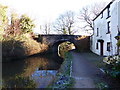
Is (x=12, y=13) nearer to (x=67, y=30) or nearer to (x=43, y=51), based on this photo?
(x=43, y=51)

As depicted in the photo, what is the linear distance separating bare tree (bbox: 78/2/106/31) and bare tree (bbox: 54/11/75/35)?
3301 millimetres

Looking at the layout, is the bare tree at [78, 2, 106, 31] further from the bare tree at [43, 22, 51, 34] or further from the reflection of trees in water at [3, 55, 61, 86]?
the reflection of trees in water at [3, 55, 61, 86]

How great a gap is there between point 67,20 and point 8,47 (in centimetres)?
2648

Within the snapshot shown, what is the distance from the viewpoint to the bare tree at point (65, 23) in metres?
40.3

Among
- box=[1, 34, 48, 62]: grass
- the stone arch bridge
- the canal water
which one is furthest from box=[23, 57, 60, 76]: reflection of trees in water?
the stone arch bridge

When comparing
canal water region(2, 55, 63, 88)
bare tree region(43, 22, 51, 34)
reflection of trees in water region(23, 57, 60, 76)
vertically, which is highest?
bare tree region(43, 22, 51, 34)

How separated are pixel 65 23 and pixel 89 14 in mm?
7081

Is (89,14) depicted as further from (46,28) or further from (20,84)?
(20,84)

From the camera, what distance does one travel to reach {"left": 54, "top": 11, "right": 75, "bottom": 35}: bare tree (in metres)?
40.3

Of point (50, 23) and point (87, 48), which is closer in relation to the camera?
point (87, 48)

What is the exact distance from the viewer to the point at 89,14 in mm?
37594

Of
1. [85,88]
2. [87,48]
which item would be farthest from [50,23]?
[85,88]

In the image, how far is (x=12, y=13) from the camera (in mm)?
22391

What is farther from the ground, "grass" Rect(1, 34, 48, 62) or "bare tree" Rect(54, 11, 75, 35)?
"bare tree" Rect(54, 11, 75, 35)
